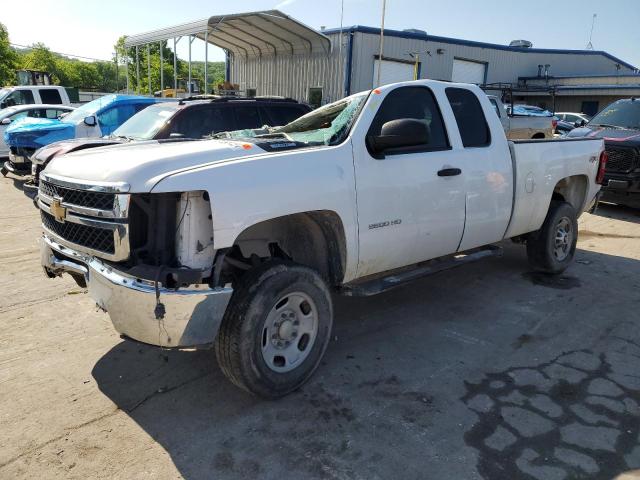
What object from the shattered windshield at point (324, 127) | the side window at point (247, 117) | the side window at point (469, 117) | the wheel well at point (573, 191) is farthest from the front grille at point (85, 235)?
the side window at point (247, 117)

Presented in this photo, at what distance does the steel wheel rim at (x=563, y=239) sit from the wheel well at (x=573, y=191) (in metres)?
0.35

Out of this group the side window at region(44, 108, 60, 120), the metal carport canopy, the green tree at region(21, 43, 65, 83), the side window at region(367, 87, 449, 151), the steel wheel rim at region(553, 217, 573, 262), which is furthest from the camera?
the green tree at region(21, 43, 65, 83)

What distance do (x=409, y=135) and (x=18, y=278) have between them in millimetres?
4423

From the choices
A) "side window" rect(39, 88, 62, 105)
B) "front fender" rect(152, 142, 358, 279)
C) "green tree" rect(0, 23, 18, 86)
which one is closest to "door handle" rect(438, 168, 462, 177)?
"front fender" rect(152, 142, 358, 279)

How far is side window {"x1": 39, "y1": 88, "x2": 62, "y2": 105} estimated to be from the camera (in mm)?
17516

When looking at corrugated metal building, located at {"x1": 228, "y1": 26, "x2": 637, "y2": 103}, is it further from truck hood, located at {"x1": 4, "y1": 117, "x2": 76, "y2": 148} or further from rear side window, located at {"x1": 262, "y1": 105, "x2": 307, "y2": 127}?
truck hood, located at {"x1": 4, "y1": 117, "x2": 76, "y2": 148}

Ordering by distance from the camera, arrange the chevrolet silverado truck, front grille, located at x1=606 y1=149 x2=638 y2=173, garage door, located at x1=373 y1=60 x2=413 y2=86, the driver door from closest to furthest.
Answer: the driver door
the chevrolet silverado truck
front grille, located at x1=606 y1=149 x2=638 y2=173
garage door, located at x1=373 y1=60 x2=413 y2=86

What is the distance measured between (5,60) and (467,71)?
43837mm

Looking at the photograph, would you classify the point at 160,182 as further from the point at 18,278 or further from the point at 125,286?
the point at 18,278

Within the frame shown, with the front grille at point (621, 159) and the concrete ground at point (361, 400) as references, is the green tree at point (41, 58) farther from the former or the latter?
the concrete ground at point (361, 400)

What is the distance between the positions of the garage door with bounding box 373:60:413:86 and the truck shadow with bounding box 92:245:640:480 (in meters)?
20.0

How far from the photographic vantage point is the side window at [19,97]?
17.2 metres

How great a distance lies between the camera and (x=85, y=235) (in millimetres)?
3326

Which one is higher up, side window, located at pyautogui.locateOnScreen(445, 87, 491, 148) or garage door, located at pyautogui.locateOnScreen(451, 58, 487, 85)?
garage door, located at pyautogui.locateOnScreen(451, 58, 487, 85)
